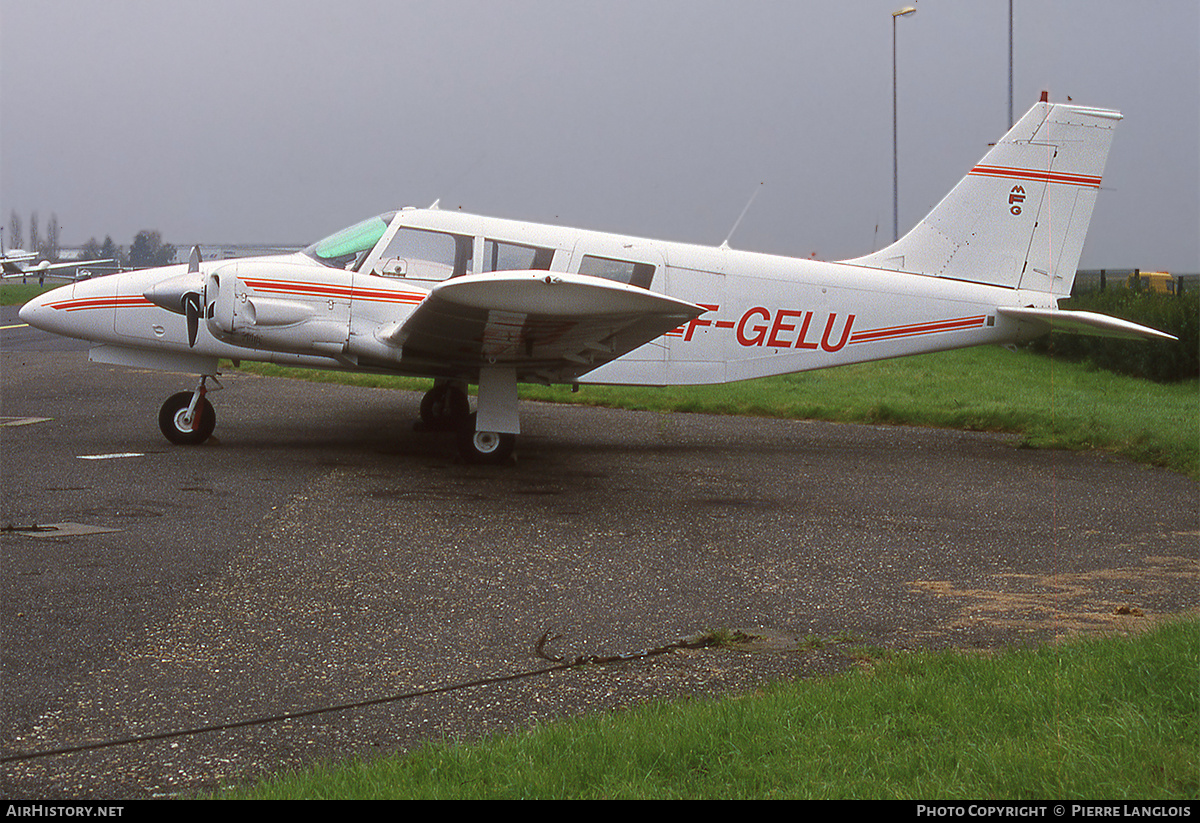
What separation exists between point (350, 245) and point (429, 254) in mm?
762

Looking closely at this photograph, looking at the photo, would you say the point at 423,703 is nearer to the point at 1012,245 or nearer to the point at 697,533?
the point at 697,533

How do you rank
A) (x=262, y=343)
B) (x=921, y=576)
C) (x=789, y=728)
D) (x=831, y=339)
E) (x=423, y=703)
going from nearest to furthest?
1. (x=789, y=728)
2. (x=423, y=703)
3. (x=921, y=576)
4. (x=262, y=343)
5. (x=831, y=339)

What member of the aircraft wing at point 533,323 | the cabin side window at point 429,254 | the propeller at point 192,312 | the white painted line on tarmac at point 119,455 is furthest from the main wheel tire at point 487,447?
the white painted line on tarmac at point 119,455

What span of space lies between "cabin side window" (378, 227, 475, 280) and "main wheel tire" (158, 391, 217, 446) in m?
2.42

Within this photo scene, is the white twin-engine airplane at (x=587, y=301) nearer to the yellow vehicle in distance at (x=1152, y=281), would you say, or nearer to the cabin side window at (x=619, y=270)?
the cabin side window at (x=619, y=270)

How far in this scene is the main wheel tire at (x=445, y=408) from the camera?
11.5m

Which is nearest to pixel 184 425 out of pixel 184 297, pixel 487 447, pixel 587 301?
pixel 184 297

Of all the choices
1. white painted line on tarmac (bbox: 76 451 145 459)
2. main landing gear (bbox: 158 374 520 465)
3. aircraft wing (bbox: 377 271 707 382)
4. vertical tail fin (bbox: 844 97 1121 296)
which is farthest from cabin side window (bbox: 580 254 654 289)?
white painted line on tarmac (bbox: 76 451 145 459)

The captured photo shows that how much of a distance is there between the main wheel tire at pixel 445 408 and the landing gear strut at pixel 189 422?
2441 mm

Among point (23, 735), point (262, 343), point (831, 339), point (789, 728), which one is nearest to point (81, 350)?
point (262, 343)

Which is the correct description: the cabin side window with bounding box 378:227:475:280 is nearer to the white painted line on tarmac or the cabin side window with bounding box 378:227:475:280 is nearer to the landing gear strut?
the landing gear strut

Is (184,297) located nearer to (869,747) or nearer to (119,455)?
(119,455)

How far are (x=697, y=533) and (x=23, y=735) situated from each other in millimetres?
4462

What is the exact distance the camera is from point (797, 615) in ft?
16.8
